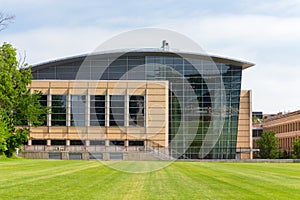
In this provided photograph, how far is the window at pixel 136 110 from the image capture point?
9250 cm

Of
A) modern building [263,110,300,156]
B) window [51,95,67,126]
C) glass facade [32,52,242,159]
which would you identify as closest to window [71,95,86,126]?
window [51,95,67,126]

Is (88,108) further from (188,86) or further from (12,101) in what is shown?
(12,101)

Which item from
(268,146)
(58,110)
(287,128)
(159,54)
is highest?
(159,54)

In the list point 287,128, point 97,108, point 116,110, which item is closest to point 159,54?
point 116,110

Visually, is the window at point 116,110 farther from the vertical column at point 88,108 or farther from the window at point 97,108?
the vertical column at point 88,108

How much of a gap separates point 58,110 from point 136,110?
12.8 metres

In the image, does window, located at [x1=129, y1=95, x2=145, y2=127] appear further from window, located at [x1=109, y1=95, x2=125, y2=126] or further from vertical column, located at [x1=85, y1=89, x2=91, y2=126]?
vertical column, located at [x1=85, y1=89, x2=91, y2=126]

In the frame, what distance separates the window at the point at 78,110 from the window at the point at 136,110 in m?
7.78

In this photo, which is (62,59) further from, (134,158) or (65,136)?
(134,158)

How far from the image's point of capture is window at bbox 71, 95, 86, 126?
303ft

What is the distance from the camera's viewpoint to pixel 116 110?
92.6m

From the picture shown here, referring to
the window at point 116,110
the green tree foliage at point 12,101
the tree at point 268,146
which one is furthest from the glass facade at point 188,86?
the green tree foliage at point 12,101

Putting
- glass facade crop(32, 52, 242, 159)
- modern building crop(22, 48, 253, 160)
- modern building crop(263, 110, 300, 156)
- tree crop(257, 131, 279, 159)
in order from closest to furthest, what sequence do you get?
modern building crop(22, 48, 253, 160)
glass facade crop(32, 52, 242, 159)
tree crop(257, 131, 279, 159)
modern building crop(263, 110, 300, 156)

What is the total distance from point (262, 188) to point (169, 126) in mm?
74188
